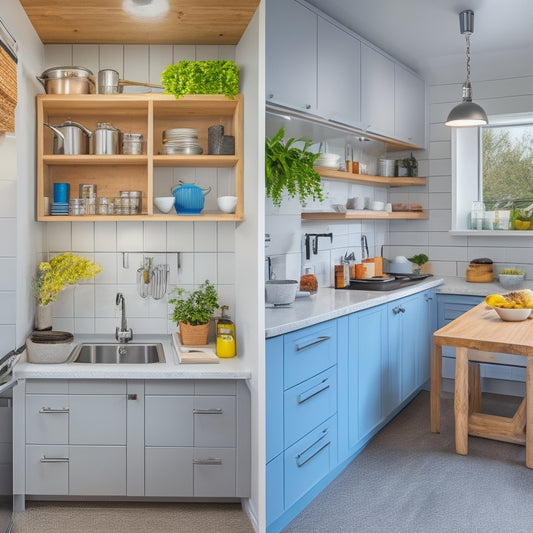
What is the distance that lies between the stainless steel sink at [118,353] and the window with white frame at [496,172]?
3135mm

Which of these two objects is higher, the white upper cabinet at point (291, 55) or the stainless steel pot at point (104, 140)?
the white upper cabinet at point (291, 55)

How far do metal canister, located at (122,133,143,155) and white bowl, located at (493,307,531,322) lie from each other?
2.33m

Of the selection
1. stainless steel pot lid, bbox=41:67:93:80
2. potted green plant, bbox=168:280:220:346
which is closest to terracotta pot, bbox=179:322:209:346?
potted green plant, bbox=168:280:220:346

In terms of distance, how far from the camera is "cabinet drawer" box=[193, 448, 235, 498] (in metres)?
2.80

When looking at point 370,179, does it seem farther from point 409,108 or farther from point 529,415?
point 529,415

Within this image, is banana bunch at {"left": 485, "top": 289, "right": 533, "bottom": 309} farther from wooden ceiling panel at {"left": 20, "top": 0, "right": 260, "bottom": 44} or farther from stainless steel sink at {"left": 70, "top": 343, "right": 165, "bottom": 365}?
wooden ceiling panel at {"left": 20, "top": 0, "right": 260, "bottom": 44}

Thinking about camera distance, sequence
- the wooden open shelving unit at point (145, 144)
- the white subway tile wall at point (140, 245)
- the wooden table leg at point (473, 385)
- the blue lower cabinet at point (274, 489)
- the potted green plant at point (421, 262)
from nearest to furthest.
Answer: the blue lower cabinet at point (274, 489)
the wooden open shelving unit at point (145, 144)
the white subway tile wall at point (140, 245)
the wooden table leg at point (473, 385)
the potted green plant at point (421, 262)

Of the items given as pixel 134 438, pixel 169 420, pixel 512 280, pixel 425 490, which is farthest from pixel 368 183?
pixel 134 438

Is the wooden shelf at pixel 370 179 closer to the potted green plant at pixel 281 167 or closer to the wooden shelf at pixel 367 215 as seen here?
the wooden shelf at pixel 367 215

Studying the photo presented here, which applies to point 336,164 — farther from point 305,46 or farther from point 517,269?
point 517,269

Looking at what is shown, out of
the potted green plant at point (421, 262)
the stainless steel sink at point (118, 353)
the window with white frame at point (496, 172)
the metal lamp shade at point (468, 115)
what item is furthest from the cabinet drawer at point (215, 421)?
the window with white frame at point (496, 172)

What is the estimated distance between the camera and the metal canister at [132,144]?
3.06 meters

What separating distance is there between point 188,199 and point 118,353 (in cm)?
88

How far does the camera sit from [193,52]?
3.21 metres
